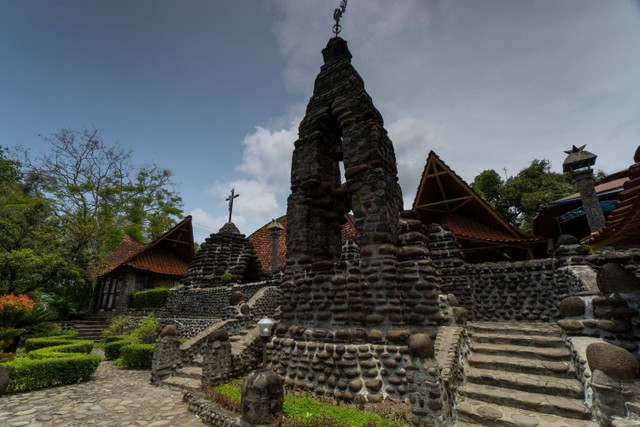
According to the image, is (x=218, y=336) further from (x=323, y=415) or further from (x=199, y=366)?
(x=323, y=415)

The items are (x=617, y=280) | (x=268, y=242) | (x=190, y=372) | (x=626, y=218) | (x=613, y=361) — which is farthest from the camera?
(x=268, y=242)

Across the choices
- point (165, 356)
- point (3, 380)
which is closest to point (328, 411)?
point (3, 380)

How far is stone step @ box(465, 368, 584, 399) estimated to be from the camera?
165 inches

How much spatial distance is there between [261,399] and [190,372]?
507 cm

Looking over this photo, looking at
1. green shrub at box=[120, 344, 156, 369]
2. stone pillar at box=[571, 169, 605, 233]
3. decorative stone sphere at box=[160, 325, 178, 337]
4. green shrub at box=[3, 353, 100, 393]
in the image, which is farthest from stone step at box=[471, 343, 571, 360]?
green shrub at box=[3, 353, 100, 393]

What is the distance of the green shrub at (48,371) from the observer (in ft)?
23.1

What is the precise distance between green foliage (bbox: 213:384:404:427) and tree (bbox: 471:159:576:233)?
2337 centimetres

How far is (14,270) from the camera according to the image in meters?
13.6

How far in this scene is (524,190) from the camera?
78.0 ft

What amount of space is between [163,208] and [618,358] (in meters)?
33.7

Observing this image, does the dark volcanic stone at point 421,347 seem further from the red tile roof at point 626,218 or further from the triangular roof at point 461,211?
the triangular roof at point 461,211

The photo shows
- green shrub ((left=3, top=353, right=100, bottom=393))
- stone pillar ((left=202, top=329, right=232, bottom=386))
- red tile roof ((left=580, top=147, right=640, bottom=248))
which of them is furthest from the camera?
green shrub ((left=3, top=353, right=100, bottom=393))

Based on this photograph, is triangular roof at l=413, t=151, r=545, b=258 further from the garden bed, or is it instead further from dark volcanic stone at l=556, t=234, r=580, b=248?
the garden bed

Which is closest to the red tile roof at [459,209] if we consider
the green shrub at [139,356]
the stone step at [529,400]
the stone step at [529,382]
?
the stone step at [529,382]
